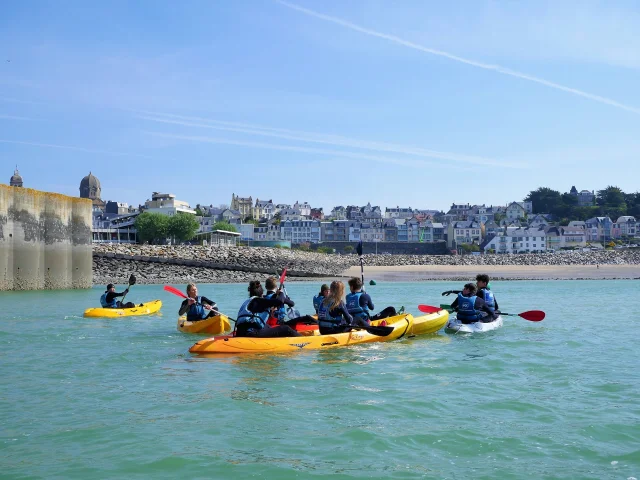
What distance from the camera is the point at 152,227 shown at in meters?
74.9

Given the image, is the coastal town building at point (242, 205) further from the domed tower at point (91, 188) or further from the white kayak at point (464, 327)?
the white kayak at point (464, 327)

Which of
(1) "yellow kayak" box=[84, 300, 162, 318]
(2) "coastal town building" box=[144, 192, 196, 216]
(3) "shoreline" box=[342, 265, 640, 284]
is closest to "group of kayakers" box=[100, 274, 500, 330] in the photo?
(1) "yellow kayak" box=[84, 300, 162, 318]

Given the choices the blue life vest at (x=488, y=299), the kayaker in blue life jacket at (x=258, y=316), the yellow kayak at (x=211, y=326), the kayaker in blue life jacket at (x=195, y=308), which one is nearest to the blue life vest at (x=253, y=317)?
the kayaker in blue life jacket at (x=258, y=316)

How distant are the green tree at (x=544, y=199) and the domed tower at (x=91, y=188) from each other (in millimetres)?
98263

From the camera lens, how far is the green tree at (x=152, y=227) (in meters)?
74.5

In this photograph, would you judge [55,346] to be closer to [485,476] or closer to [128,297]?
[485,476]

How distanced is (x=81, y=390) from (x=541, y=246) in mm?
106388

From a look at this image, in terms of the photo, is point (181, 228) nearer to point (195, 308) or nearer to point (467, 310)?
point (195, 308)

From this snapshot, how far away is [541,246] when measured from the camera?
353 ft

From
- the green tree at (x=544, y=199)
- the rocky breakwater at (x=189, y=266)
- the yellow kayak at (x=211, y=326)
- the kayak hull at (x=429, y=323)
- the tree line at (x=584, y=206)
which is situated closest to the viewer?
the kayak hull at (x=429, y=323)

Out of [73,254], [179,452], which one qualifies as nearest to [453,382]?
[179,452]

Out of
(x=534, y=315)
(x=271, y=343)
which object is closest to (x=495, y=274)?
(x=534, y=315)

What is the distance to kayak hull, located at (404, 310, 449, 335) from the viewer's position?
14461 mm

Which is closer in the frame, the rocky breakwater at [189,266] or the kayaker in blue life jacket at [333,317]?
the kayaker in blue life jacket at [333,317]
